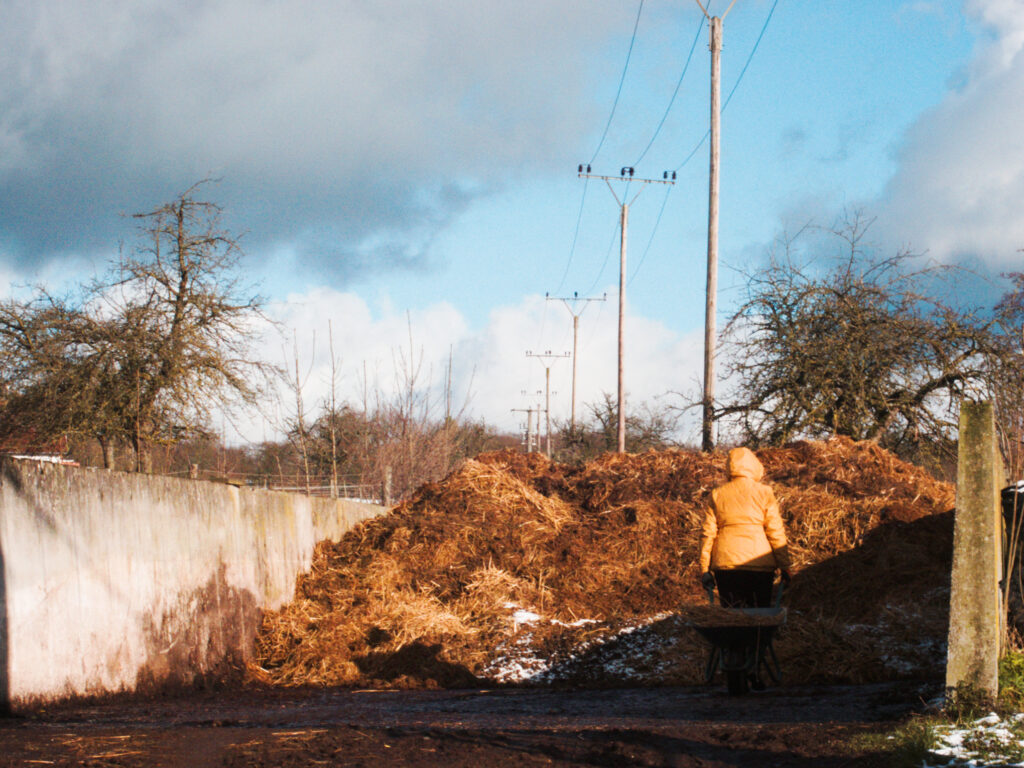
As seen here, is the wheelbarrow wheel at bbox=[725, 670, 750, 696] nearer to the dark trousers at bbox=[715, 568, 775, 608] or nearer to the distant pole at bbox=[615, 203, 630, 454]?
the dark trousers at bbox=[715, 568, 775, 608]

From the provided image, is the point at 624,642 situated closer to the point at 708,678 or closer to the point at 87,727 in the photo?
the point at 708,678

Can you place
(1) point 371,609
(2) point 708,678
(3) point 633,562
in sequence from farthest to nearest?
(3) point 633,562
(1) point 371,609
(2) point 708,678

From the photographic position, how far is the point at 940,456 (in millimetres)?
19109

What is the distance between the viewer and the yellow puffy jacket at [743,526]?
25.0ft

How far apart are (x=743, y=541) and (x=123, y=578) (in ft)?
16.4

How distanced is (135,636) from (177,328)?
15.4 metres

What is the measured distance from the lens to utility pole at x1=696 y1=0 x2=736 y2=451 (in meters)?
20.3

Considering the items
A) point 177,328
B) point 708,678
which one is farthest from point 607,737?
point 177,328

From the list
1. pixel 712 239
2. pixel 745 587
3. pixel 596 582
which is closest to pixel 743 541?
pixel 745 587

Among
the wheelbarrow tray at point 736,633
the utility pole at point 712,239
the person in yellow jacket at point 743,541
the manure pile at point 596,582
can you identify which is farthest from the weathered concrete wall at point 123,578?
the utility pole at point 712,239

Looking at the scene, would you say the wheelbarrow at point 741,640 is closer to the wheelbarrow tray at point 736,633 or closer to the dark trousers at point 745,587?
the wheelbarrow tray at point 736,633

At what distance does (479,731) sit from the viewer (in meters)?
5.43

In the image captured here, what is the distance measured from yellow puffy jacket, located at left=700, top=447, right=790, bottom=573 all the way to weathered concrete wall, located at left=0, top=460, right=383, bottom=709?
4.65 m

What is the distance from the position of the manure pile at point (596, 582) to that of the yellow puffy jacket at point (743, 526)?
56 cm
